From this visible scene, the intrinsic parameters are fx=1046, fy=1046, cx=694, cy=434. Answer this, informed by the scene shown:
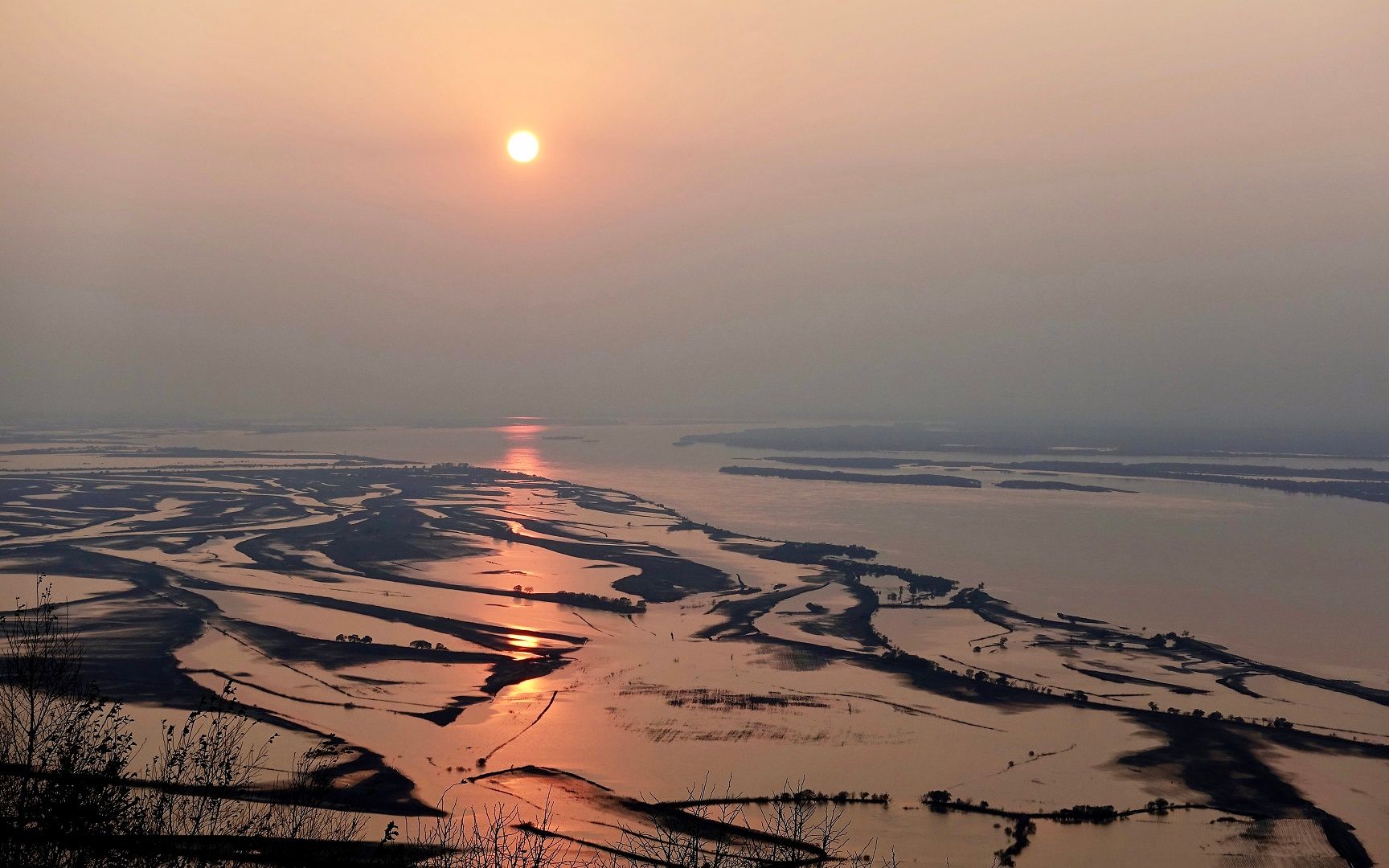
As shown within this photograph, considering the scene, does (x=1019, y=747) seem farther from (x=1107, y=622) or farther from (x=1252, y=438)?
(x=1252, y=438)

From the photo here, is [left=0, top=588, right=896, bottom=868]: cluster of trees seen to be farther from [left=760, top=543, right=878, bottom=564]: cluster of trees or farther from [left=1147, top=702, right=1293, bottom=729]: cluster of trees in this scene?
[left=760, top=543, right=878, bottom=564]: cluster of trees

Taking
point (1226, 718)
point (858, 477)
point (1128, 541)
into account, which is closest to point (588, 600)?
point (1226, 718)

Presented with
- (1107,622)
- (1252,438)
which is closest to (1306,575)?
(1107,622)

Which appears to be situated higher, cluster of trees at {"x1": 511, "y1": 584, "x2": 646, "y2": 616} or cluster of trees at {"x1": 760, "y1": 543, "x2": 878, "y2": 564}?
cluster of trees at {"x1": 760, "y1": 543, "x2": 878, "y2": 564}

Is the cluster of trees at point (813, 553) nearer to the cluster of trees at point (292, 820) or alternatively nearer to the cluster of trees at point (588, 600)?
the cluster of trees at point (588, 600)

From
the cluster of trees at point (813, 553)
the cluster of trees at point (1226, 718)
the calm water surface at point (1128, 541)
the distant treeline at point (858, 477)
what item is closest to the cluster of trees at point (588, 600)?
the cluster of trees at point (813, 553)

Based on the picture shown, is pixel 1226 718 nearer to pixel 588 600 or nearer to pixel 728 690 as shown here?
pixel 728 690

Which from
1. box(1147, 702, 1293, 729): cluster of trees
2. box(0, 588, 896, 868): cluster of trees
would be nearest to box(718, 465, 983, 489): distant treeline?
box(1147, 702, 1293, 729): cluster of trees

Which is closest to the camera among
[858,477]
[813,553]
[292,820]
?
[292,820]
